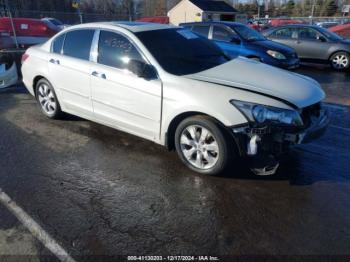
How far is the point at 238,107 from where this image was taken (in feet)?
11.2

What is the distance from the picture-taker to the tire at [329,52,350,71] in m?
10.7

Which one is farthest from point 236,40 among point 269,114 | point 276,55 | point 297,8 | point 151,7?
point 297,8

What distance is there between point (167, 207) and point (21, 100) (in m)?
5.20

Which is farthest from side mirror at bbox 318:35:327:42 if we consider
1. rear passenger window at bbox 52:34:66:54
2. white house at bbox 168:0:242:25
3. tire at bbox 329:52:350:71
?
white house at bbox 168:0:242:25

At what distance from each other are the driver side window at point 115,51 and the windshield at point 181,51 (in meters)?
0.19


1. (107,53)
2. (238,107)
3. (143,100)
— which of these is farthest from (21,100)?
(238,107)

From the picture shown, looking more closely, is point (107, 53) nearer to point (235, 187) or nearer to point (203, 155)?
point (203, 155)

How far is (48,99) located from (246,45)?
230 inches

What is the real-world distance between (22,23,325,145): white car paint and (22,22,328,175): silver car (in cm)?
1

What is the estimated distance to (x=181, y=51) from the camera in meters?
4.44

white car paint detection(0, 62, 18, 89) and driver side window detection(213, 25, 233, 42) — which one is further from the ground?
driver side window detection(213, 25, 233, 42)

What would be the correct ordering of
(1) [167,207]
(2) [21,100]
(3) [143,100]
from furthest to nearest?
1. (2) [21,100]
2. (3) [143,100]
3. (1) [167,207]

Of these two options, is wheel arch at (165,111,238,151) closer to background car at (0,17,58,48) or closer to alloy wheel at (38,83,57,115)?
alloy wheel at (38,83,57,115)

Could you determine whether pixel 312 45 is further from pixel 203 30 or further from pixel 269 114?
pixel 269 114
